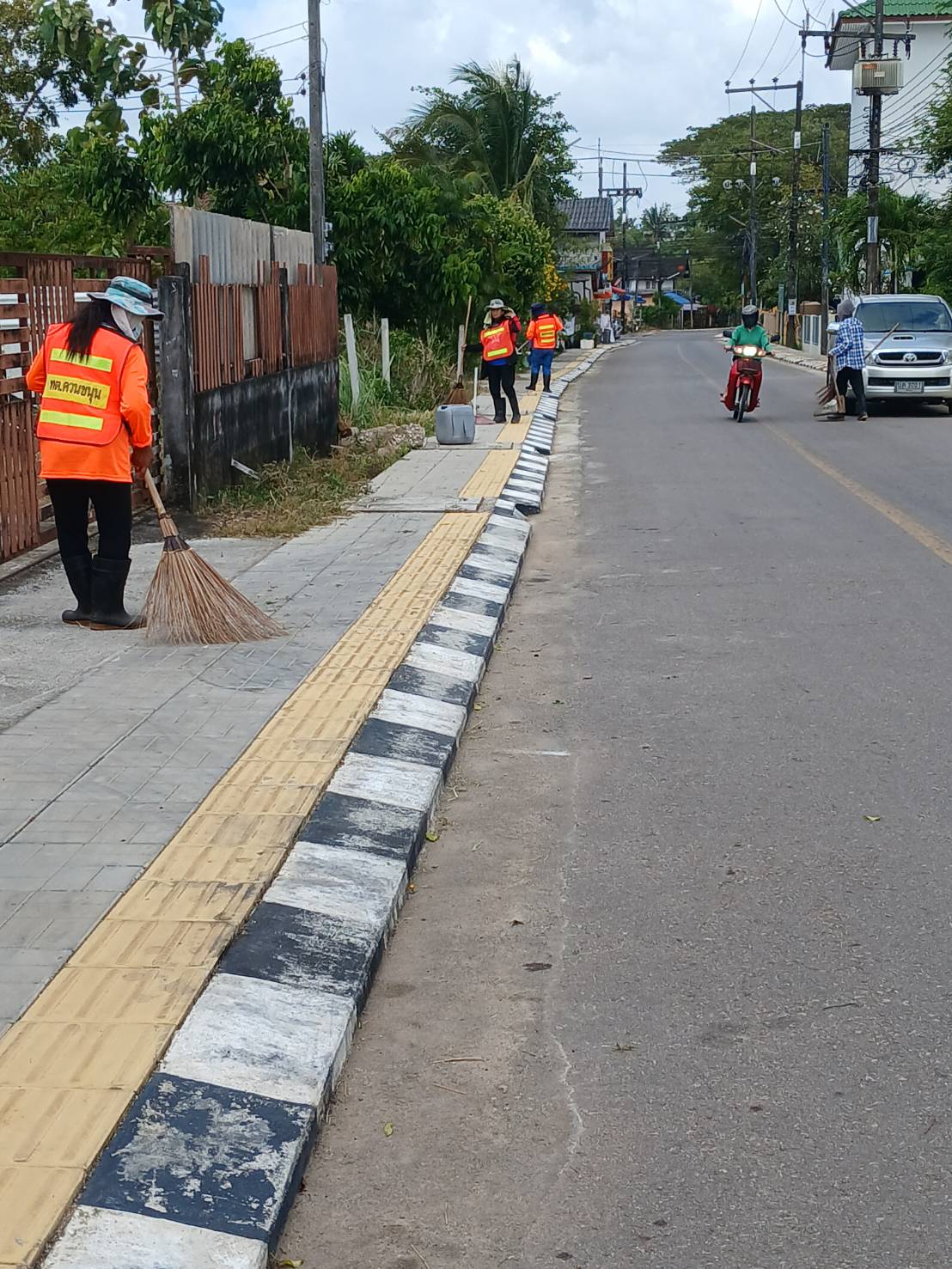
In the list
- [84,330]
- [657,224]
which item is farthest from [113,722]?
[657,224]

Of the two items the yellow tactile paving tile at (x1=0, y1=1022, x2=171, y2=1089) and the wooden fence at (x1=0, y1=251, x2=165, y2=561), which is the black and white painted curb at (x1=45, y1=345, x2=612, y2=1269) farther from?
the wooden fence at (x1=0, y1=251, x2=165, y2=561)

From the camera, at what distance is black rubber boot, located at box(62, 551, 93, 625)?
814cm

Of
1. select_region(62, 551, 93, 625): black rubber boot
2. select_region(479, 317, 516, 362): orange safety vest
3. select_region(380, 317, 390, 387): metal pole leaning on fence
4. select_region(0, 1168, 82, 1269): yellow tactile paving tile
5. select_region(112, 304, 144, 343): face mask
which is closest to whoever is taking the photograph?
select_region(0, 1168, 82, 1269): yellow tactile paving tile

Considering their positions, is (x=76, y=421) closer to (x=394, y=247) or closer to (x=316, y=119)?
(x=316, y=119)

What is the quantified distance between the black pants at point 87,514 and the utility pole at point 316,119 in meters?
14.5

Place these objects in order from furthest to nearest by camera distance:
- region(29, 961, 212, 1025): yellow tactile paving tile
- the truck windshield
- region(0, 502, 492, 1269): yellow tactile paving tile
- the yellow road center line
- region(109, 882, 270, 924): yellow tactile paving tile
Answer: the truck windshield → the yellow road center line → region(109, 882, 270, 924): yellow tactile paving tile → region(29, 961, 212, 1025): yellow tactile paving tile → region(0, 502, 492, 1269): yellow tactile paving tile

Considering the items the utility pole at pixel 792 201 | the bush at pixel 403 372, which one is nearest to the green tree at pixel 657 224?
the utility pole at pixel 792 201

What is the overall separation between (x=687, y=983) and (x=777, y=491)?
10453 mm

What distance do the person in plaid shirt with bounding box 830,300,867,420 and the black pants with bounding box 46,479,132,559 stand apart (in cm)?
1494

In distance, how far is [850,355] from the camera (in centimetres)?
2152

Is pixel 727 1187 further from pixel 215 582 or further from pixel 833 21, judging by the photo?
pixel 833 21

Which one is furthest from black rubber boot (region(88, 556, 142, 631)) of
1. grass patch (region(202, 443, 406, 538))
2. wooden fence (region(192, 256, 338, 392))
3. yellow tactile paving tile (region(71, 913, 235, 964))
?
wooden fence (region(192, 256, 338, 392))

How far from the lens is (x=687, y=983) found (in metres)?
4.10

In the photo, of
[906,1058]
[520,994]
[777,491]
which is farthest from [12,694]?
[777,491]
